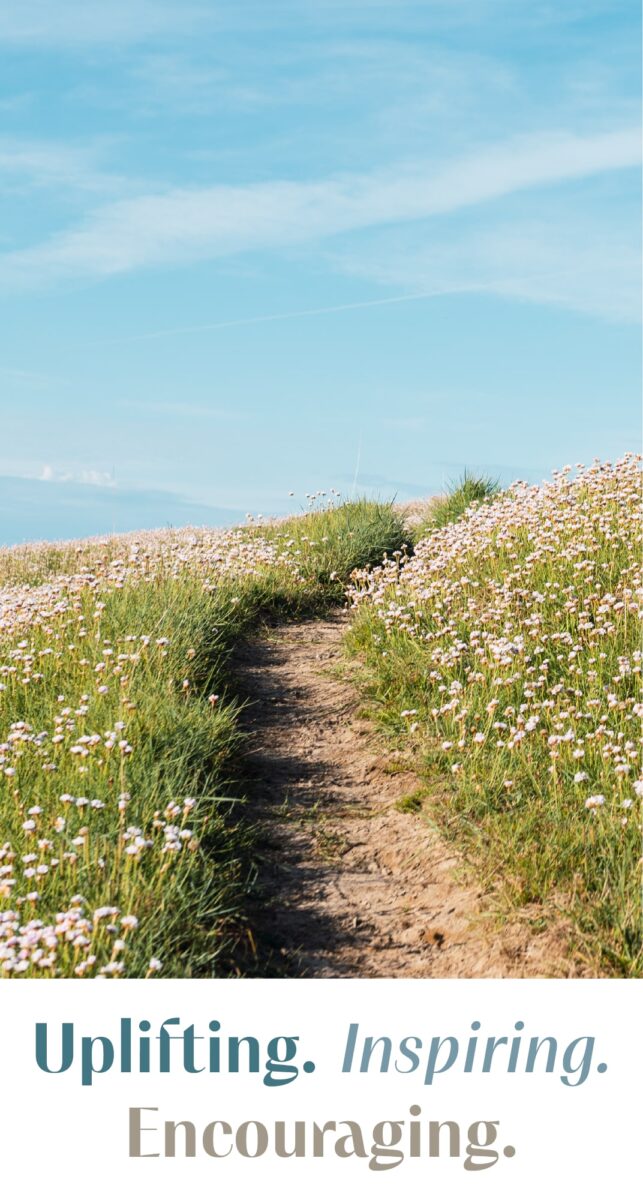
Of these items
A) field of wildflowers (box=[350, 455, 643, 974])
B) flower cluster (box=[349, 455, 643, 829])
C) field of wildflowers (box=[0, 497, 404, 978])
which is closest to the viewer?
field of wildflowers (box=[0, 497, 404, 978])

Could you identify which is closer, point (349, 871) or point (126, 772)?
point (126, 772)

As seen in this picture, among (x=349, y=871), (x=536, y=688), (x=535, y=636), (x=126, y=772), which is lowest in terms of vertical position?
(x=349, y=871)

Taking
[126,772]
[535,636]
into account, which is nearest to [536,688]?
[535,636]

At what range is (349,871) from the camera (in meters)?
6.20

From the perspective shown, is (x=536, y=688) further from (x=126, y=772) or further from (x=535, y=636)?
(x=126, y=772)

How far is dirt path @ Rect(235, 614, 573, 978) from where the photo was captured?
17.1ft

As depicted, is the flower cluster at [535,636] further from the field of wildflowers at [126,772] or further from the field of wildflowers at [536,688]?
the field of wildflowers at [126,772]

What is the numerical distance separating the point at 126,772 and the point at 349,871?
58.1 inches

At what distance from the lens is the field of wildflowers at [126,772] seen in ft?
14.9

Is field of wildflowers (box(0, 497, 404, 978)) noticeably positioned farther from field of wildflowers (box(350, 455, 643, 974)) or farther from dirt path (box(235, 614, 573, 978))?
field of wildflowers (box(350, 455, 643, 974))

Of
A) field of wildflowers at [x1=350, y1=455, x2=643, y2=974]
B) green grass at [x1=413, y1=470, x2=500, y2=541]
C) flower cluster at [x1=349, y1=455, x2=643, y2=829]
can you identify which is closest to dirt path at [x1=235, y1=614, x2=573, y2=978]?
field of wildflowers at [x1=350, y1=455, x2=643, y2=974]

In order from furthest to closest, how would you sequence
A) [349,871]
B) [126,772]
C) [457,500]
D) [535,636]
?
[457,500]
[535,636]
[349,871]
[126,772]

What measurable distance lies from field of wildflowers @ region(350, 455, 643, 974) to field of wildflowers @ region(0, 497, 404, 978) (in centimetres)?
143
